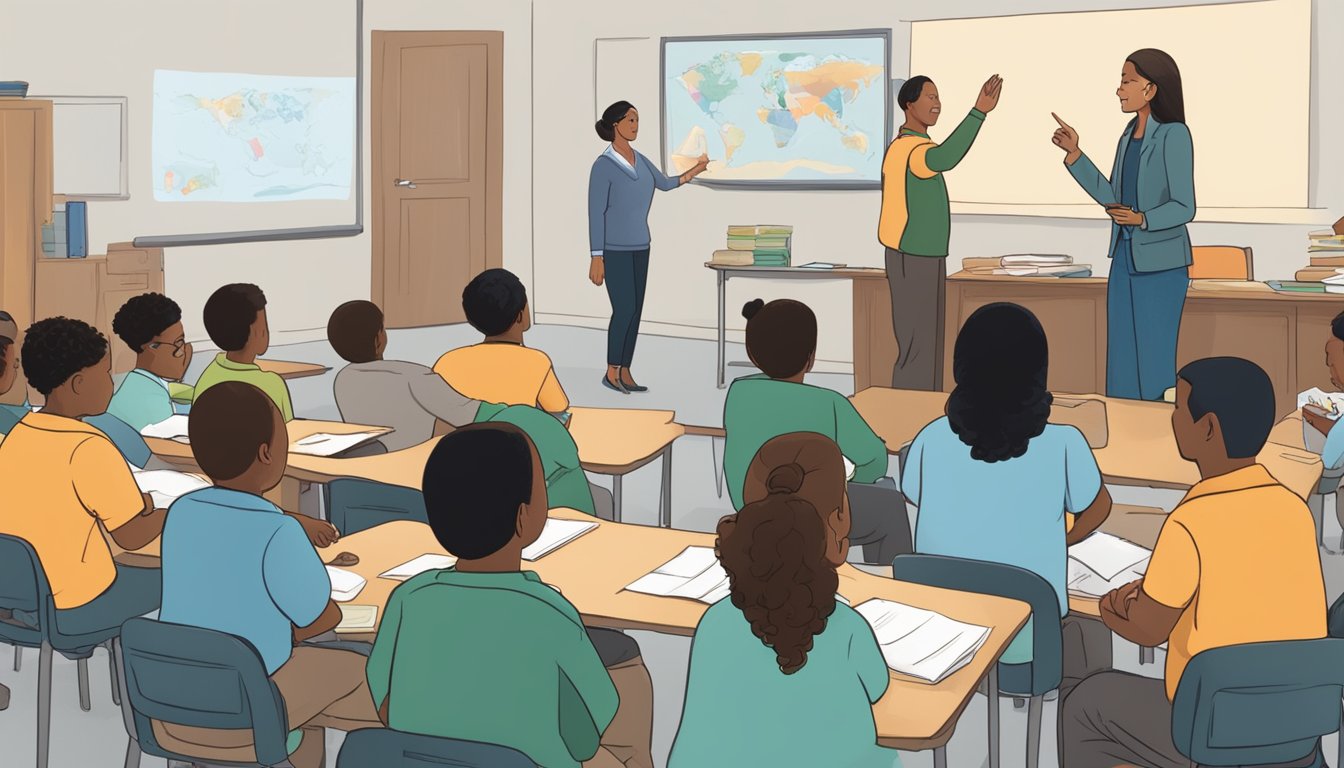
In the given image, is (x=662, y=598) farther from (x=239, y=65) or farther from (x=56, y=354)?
(x=239, y=65)

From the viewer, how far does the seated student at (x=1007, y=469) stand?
2557 mm

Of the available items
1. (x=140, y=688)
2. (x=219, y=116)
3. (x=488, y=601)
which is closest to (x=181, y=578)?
(x=140, y=688)

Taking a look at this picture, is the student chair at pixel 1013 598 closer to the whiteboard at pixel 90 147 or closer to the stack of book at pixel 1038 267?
the stack of book at pixel 1038 267

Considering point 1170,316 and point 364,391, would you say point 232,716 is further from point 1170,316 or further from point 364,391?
point 1170,316

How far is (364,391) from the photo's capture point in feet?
12.5

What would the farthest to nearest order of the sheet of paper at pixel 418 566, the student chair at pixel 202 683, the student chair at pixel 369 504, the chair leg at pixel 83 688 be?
the chair leg at pixel 83 688, the student chair at pixel 369 504, the sheet of paper at pixel 418 566, the student chair at pixel 202 683

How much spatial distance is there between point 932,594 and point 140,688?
1.35 metres

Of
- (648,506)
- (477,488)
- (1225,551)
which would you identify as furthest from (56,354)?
(648,506)

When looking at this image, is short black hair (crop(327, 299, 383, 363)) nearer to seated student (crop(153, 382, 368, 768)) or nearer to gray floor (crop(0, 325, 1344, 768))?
gray floor (crop(0, 325, 1344, 768))

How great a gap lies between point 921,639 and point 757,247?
5.60 m

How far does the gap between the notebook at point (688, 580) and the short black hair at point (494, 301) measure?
4.02 feet

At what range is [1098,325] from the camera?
6344 mm

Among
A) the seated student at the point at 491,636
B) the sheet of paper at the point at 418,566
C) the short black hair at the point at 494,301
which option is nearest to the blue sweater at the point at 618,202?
the short black hair at the point at 494,301

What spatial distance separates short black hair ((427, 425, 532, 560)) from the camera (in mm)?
1881
